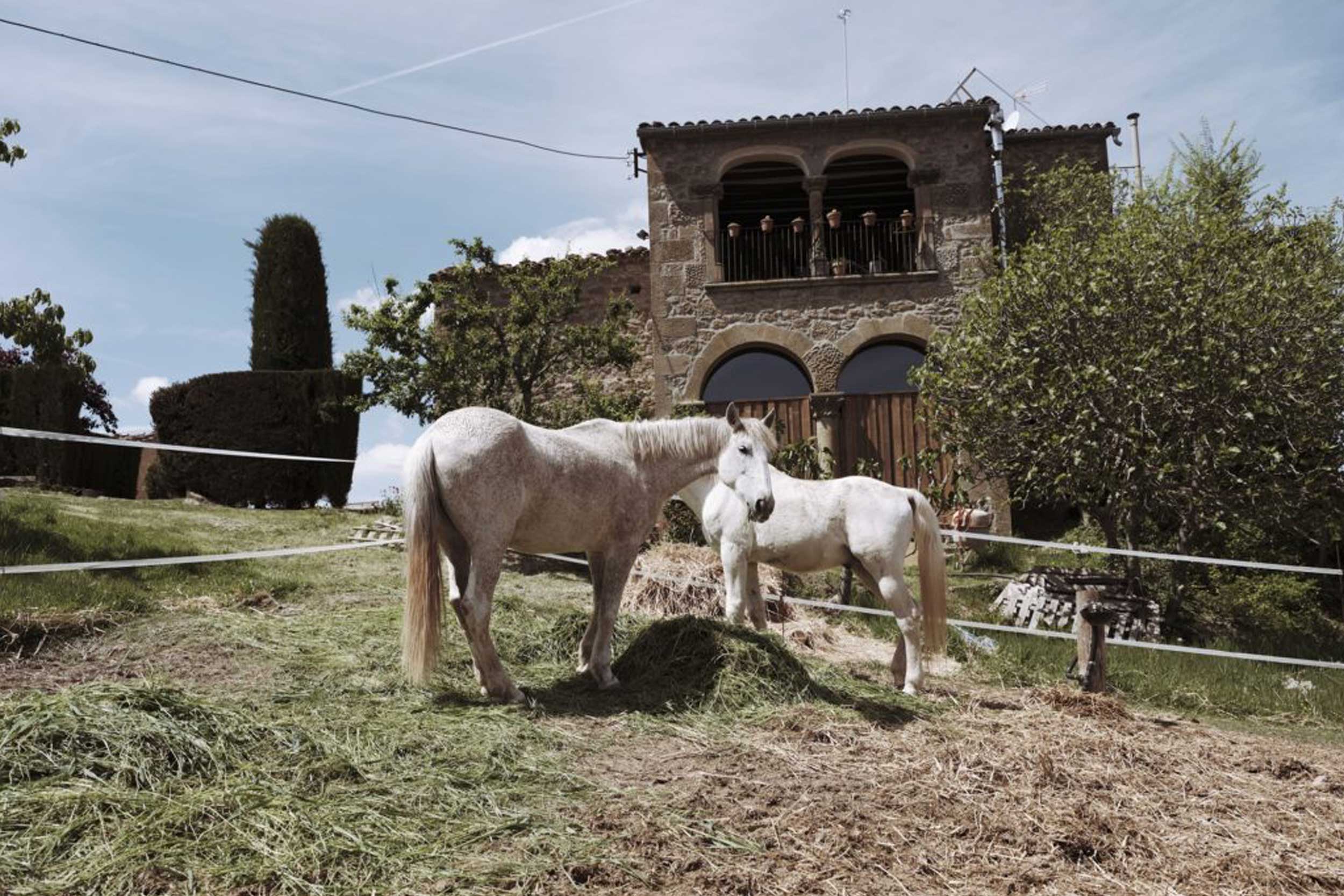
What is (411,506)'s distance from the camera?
17.6 ft

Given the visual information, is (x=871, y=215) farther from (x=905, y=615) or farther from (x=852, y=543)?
(x=905, y=615)

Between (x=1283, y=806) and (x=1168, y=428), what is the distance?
837cm

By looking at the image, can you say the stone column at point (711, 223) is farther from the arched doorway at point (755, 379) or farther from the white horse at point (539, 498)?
the white horse at point (539, 498)

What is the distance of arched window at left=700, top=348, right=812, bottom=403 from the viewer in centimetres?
1855

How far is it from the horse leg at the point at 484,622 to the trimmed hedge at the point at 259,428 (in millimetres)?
11805

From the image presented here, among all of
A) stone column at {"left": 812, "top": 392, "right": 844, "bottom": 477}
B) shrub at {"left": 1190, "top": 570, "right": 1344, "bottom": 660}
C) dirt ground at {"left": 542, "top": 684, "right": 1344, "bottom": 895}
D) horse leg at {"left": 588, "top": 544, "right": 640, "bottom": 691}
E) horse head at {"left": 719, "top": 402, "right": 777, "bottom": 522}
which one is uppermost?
stone column at {"left": 812, "top": 392, "right": 844, "bottom": 477}

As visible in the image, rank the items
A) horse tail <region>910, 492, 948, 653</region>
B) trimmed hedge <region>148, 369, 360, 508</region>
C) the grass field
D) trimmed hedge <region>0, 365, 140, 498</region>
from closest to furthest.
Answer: the grass field → horse tail <region>910, 492, 948, 653</region> → trimmed hedge <region>0, 365, 140, 498</region> → trimmed hedge <region>148, 369, 360, 508</region>

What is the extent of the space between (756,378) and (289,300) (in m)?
9.89

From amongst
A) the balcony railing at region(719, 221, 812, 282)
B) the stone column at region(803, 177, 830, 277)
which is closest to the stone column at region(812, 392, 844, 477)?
the stone column at region(803, 177, 830, 277)

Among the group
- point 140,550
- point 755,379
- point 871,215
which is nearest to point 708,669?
point 140,550

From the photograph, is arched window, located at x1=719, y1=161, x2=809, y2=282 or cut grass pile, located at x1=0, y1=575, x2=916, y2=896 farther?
arched window, located at x1=719, y1=161, x2=809, y2=282

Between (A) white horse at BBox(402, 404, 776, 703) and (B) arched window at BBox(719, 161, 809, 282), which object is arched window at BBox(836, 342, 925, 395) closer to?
(B) arched window at BBox(719, 161, 809, 282)

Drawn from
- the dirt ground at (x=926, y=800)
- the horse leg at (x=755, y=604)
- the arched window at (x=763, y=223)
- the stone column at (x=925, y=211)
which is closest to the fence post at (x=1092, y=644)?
the dirt ground at (x=926, y=800)

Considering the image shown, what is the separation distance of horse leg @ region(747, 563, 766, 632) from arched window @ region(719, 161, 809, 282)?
464 inches
